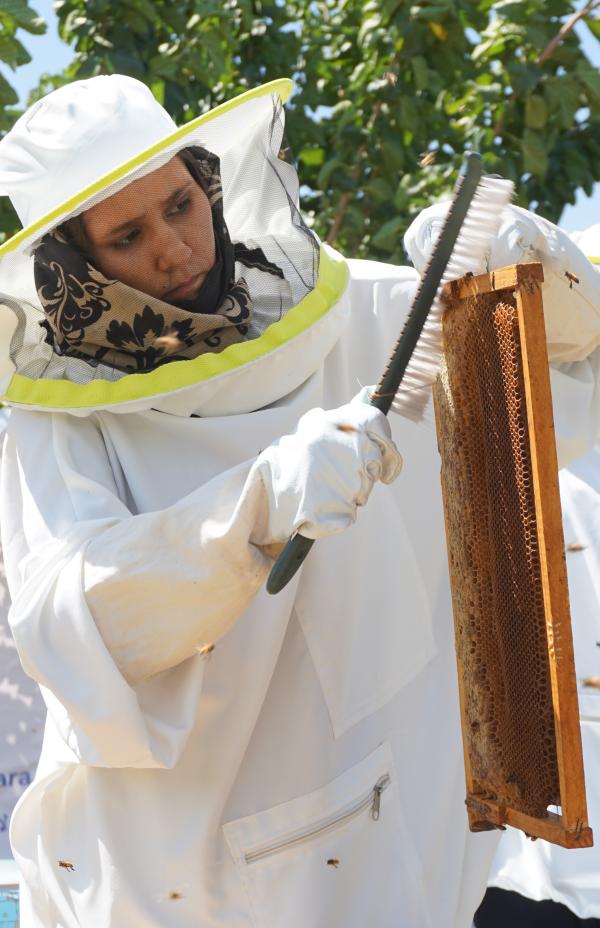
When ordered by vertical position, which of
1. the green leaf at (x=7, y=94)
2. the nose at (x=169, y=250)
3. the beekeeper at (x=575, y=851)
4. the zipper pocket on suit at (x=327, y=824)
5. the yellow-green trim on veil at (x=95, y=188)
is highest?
the yellow-green trim on veil at (x=95, y=188)

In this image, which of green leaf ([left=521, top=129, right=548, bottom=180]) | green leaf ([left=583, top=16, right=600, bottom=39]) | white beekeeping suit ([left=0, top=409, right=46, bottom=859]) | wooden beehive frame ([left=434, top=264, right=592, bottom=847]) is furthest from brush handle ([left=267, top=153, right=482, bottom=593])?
green leaf ([left=583, top=16, right=600, bottom=39])

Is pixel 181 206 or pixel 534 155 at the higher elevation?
pixel 181 206

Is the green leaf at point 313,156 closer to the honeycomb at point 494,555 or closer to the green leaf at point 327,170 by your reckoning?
the green leaf at point 327,170

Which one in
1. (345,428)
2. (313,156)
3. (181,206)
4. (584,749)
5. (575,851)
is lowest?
(575,851)

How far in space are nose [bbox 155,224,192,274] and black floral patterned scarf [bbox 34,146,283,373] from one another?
78 millimetres

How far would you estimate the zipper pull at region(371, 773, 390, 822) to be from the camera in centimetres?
261

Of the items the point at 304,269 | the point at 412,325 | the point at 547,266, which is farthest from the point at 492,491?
the point at 304,269

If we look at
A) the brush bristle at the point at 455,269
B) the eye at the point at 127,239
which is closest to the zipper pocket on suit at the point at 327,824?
the brush bristle at the point at 455,269

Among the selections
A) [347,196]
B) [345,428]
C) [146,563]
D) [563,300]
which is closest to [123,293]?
[146,563]

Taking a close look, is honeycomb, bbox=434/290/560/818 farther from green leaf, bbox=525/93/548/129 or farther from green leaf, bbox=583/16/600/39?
green leaf, bbox=583/16/600/39

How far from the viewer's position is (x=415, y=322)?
203 centimetres

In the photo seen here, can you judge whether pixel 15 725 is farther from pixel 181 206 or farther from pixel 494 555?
pixel 494 555

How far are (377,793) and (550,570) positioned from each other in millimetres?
877

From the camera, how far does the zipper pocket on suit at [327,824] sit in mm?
2541
